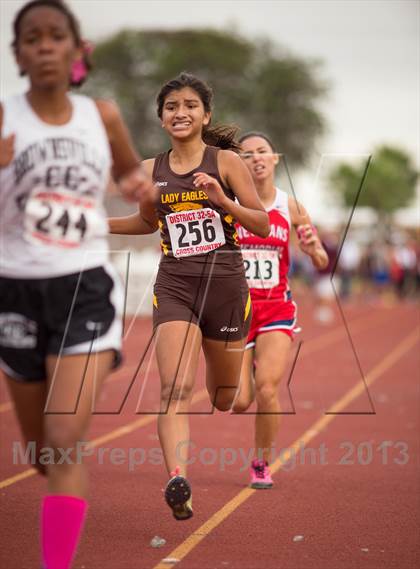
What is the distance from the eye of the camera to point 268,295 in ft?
24.1

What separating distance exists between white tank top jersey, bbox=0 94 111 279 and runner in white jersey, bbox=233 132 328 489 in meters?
3.03

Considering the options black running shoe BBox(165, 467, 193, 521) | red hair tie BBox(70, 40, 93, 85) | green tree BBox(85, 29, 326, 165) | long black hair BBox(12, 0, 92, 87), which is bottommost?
black running shoe BBox(165, 467, 193, 521)

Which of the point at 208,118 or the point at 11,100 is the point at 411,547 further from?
the point at 11,100

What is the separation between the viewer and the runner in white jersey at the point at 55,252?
4.06 metres

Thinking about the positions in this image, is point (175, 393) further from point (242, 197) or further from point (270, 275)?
point (270, 275)

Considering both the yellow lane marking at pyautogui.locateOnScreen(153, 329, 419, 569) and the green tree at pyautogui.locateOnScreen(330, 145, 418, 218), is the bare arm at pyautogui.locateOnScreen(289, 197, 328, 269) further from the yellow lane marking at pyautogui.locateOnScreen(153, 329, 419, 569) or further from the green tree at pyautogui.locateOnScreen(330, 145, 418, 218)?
the green tree at pyautogui.locateOnScreen(330, 145, 418, 218)

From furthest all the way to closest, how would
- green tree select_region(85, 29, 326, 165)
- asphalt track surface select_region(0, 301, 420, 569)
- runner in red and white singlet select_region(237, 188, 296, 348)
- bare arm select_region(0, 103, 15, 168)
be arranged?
Answer: green tree select_region(85, 29, 326, 165)
runner in red and white singlet select_region(237, 188, 296, 348)
asphalt track surface select_region(0, 301, 420, 569)
bare arm select_region(0, 103, 15, 168)

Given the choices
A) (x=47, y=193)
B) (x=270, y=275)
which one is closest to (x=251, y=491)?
(x=270, y=275)

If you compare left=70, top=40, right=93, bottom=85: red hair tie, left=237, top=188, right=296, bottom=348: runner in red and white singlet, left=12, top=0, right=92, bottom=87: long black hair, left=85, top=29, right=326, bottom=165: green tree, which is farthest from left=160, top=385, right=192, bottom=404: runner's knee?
left=85, top=29, right=326, bottom=165: green tree

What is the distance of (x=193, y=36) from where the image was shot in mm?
67688

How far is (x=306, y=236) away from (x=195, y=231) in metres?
1.27

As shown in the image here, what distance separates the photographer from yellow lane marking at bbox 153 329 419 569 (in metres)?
5.57

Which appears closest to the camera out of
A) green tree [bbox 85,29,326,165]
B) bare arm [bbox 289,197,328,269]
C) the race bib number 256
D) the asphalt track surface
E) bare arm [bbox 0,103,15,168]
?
bare arm [bbox 0,103,15,168]

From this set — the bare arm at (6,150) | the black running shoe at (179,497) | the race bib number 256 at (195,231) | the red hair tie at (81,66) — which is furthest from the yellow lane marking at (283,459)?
the red hair tie at (81,66)
